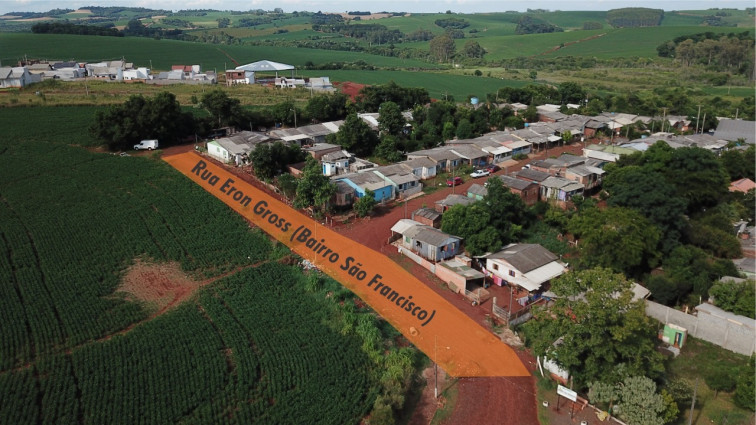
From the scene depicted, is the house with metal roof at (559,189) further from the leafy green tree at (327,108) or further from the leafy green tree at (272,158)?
the leafy green tree at (327,108)

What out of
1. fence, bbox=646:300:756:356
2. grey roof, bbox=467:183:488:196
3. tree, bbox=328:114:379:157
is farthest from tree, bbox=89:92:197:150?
fence, bbox=646:300:756:356

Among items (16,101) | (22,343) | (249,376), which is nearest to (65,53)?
(16,101)

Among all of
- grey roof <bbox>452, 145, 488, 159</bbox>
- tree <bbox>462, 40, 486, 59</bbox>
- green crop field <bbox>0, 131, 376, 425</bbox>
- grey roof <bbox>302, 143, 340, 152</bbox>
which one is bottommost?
green crop field <bbox>0, 131, 376, 425</bbox>

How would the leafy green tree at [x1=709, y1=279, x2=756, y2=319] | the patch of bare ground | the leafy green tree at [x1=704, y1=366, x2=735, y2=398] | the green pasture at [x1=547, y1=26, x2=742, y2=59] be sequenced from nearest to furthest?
1. the leafy green tree at [x1=704, y1=366, x2=735, y2=398]
2. the leafy green tree at [x1=709, y1=279, x2=756, y2=319]
3. the patch of bare ground
4. the green pasture at [x1=547, y1=26, x2=742, y2=59]

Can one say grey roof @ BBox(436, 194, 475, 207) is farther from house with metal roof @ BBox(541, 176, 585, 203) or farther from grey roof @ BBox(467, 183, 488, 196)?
house with metal roof @ BBox(541, 176, 585, 203)

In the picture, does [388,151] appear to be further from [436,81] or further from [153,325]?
[436,81]

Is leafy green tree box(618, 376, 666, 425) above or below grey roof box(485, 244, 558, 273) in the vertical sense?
below

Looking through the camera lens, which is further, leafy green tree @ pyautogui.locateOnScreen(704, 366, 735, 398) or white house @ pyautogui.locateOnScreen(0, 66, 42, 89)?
white house @ pyautogui.locateOnScreen(0, 66, 42, 89)

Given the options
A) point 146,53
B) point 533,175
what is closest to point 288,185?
point 533,175

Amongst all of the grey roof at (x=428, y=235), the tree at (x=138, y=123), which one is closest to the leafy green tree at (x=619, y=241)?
the grey roof at (x=428, y=235)
